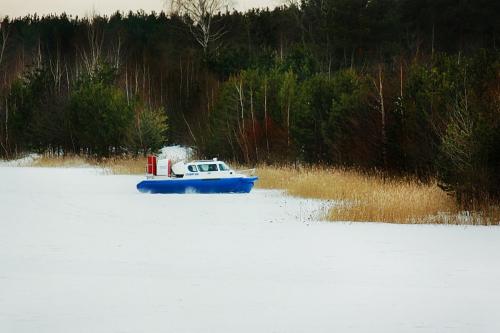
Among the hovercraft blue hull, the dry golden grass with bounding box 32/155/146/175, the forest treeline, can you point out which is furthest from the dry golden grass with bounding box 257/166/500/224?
the dry golden grass with bounding box 32/155/146/175

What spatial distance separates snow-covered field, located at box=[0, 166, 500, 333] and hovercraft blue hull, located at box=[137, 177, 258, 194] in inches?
222

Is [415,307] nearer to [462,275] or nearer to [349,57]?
[462,275]

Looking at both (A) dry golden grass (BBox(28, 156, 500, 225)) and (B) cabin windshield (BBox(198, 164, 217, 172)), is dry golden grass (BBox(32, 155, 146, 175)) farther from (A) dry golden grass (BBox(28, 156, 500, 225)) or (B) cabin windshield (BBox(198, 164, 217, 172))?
(B) cabin windshield (BBox(198, 164, 217, 172))

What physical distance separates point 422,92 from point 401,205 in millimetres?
7374

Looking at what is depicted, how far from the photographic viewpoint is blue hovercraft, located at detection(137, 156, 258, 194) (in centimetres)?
2614

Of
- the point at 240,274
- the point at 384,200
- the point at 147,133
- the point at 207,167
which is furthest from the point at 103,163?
the point at 240,274

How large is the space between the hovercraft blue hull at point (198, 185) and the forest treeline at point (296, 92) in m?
4.21

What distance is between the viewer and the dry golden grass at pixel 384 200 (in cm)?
1783

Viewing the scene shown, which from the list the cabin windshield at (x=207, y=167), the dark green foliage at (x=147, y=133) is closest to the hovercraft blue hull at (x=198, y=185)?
the cabin windshield at (x=207, y=167)

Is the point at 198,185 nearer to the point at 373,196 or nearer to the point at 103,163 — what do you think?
the point at 373,196

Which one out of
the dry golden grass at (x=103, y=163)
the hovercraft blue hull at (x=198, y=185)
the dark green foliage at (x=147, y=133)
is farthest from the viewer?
the dark green foliage at (x=147, y=133)

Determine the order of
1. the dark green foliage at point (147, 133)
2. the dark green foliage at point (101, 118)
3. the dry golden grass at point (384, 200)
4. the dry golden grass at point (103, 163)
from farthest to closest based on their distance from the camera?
the dark green foliage at point (101, 118), the dark green foliage at point (147, 133), the dry golden grass at point (103, 163), the dry golden grass at point (384, 200)

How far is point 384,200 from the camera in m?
19.0

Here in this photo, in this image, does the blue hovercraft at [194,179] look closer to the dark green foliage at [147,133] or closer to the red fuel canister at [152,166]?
the red fuel canister at [152,166]
